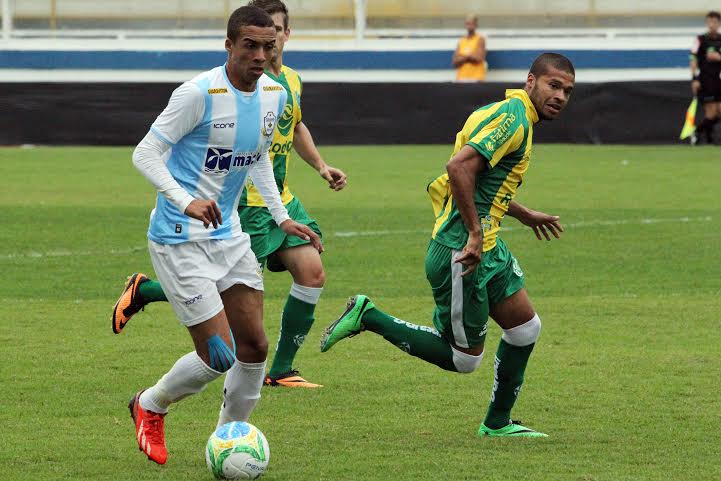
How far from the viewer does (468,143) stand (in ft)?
20.8

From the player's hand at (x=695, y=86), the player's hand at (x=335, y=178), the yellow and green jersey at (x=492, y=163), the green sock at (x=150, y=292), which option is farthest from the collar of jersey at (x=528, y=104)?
the player's hand at (x=695, y=86)

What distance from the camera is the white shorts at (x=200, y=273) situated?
585 centimetres

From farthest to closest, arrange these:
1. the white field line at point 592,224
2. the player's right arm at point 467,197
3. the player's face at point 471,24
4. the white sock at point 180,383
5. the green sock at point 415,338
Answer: the player's face at point 471,24, the white field line at point 592,224, the green sock at point 415,338, the player's right arm at point 467,197, the white sock at point 180,383

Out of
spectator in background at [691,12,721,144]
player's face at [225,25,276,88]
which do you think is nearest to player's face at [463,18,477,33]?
spectator in background at [691,12,721,144]

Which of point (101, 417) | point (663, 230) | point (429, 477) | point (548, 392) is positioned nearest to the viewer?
point (429, 477)

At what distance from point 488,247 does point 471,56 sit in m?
22.4

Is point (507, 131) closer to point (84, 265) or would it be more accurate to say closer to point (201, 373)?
point (201, 373)

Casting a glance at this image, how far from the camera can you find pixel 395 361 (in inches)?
338

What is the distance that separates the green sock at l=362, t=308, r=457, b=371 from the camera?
6.82 meters

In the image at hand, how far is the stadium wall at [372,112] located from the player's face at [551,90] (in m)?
18.6

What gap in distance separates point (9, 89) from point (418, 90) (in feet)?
24.2

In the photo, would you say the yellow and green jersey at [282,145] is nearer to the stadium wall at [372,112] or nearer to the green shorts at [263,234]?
the green shorts at [263,234]

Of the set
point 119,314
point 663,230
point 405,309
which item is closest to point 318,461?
point 119,314

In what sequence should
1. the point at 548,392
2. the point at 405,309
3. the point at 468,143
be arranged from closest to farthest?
the point at 468,143, the point at 548,392, the point at 405,309
